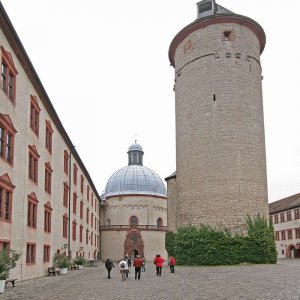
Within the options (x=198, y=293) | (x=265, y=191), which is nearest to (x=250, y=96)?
(x=265, y=191)

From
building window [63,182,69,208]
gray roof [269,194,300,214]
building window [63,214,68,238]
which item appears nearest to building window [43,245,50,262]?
building window [63,214,68,238]

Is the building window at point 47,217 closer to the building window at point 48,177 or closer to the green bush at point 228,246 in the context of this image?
the building window at point 48,177

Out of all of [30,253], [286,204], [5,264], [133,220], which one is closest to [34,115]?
[30,253]

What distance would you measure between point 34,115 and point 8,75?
5688mm

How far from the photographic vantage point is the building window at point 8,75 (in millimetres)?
20141

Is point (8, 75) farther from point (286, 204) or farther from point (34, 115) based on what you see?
point (286, 204)

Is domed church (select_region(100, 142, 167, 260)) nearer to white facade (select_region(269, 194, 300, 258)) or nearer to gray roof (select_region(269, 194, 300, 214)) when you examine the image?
white facade (select_region(269, 194, 300, 258))

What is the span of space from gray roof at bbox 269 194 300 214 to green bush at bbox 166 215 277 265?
115 ft

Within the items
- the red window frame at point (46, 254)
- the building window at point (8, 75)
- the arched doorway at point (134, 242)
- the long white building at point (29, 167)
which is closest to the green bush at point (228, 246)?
the long white building at point (29, 167)

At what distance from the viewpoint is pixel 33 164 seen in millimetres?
25797

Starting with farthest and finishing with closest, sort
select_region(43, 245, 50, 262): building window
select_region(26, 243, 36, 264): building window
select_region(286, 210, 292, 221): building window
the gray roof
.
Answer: select_region(286, 210, 292, 221): building window < the gray roof < select_region(43, 245, 50, 262): building window < select_region(26, 243, 36, 264): building window

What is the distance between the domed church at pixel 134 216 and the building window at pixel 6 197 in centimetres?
4439

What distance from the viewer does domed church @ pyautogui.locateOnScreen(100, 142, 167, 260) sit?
2549 inches

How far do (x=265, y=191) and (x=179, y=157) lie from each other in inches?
297
